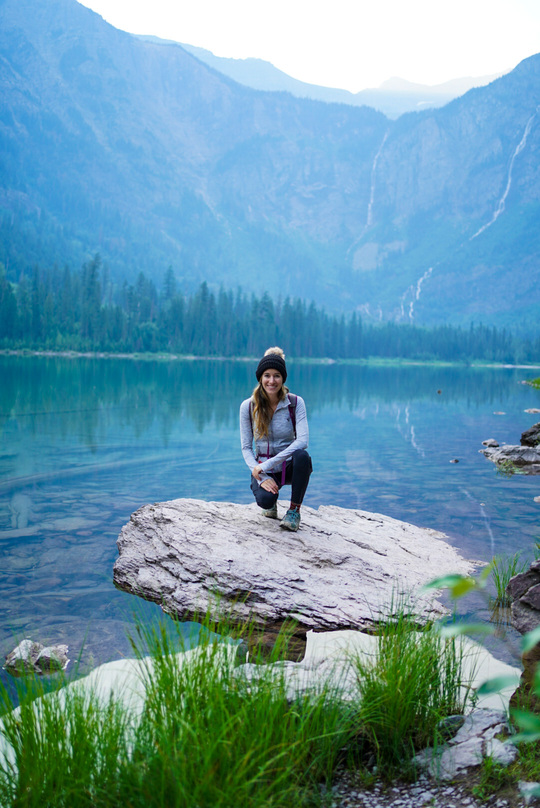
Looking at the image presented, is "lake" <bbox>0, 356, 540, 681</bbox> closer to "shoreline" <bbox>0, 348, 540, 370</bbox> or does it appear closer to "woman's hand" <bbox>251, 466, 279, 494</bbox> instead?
"woman's hand" <bbox>251, 466, 279, 494</bbox>

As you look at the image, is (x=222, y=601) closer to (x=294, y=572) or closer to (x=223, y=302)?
(x=294, y=572)

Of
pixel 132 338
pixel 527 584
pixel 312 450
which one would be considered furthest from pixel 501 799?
pixel 132 338

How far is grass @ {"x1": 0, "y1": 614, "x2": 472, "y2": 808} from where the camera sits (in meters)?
2.94

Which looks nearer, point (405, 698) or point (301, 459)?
point (405, 698)

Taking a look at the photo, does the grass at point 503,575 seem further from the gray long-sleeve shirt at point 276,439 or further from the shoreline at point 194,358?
the shoreline at point 194,358

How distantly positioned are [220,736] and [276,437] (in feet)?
17.2

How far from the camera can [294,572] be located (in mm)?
7148

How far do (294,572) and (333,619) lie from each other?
807 millimetres

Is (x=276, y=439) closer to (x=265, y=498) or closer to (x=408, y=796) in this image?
(x=265, y=498)

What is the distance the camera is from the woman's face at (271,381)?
25.0ft

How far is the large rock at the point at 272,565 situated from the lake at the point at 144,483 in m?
0.42

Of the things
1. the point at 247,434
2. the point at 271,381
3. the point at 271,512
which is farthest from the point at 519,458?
the point at 271,381

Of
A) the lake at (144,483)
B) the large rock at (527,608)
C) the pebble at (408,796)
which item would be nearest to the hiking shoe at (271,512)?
the lake at (144,483)

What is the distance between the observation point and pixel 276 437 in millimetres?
8102
